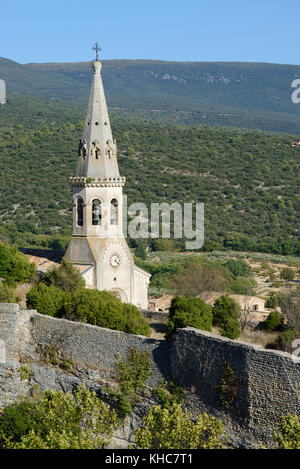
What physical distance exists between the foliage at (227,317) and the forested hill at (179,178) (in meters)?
26.5

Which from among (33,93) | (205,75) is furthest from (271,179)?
(205,75)

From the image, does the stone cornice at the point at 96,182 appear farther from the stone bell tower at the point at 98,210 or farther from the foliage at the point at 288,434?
the foliage at the point at 288,434

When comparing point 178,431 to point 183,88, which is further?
point 183,88

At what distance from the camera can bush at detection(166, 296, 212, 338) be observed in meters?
21.8

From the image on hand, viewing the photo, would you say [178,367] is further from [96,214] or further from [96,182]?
[96,182]

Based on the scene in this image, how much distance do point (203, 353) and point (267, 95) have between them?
429ft

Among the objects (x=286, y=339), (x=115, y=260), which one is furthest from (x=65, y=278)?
(x=286, y=339)

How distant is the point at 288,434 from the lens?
52.1 ft

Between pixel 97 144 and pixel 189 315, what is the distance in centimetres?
949

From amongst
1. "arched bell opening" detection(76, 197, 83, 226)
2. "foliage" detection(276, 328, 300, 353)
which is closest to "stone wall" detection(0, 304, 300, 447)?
"foliage" detection(276, 328, 300, 353)

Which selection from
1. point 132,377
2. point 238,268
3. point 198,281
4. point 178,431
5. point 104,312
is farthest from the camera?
point 238,268

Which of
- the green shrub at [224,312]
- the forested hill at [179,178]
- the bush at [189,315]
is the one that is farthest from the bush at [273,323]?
the forested hill at [179,178]

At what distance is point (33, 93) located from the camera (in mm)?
122688
